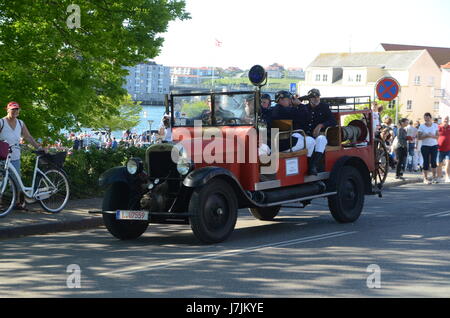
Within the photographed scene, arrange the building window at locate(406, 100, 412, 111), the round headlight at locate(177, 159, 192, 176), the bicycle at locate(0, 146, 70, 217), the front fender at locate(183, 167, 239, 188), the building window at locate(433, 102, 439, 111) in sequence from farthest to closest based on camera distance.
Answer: the building window at locate(433, 102, 439, 111) → the building window at locate(406, 100, 412, 111) → the bicycle at locate(0, 146, 70, 217) → the round headlight at locate(177, 159, 192, 176) → the front fender at locate(183, 167, 239, 188)

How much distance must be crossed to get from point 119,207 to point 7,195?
291 centimetres

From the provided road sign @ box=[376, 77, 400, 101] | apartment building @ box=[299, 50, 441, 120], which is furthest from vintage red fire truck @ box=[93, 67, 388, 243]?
apartment building @ box=[299, 50, 441, 120]

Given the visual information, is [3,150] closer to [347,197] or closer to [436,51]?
[347,197]

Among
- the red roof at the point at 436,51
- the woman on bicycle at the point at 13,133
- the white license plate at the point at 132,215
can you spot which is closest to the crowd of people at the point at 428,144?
the woman on bicycle at the point at 13,133

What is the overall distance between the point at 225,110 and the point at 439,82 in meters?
122

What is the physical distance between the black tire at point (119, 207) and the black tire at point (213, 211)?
109 centimetres

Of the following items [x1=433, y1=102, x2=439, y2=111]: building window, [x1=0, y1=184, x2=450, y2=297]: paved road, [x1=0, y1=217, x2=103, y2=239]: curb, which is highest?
[x1=433, y1=102, x2=439, y2=111]: building window

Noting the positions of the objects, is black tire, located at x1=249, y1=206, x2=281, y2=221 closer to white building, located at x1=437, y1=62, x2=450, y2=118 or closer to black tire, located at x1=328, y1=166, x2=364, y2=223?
black tire, located at x1=328, y1=166, x2=364, y2=223

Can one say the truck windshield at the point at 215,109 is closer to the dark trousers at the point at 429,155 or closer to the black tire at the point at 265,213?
the black tire at the point at 265,213

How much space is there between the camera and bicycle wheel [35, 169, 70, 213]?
12.7m

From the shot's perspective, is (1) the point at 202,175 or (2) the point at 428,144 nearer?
(1) the point at 202,175

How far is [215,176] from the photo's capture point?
10.1 m

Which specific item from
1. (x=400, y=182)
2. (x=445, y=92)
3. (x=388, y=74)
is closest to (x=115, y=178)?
(x=400, y=182)

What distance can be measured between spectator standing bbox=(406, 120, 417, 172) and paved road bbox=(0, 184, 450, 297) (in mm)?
12092
